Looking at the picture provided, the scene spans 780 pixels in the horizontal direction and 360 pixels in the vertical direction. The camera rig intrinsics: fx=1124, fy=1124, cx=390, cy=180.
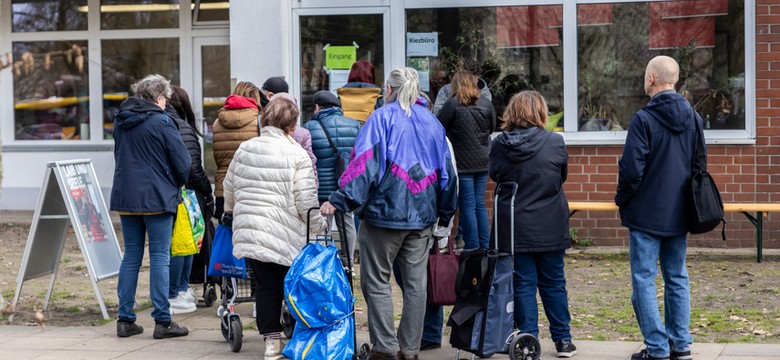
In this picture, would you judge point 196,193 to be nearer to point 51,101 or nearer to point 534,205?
point 534,205

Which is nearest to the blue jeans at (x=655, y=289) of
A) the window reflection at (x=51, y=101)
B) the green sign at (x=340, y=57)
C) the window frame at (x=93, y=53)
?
the green sign at (x=340, y=57)

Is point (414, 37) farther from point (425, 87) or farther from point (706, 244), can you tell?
point (706, 244)

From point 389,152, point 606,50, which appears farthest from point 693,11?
point 389,152

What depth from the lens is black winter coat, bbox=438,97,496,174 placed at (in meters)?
10.2

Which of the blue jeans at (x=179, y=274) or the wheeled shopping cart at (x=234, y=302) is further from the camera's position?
the blue jeans at (x=179, y=274)

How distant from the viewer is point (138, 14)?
584 inches

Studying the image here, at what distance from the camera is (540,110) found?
6895mm

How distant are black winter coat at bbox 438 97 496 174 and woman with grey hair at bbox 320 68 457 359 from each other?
3333 mm

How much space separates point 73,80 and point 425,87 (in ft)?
18.1

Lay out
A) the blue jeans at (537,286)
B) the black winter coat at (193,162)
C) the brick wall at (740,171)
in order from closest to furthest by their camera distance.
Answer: the blue jeans at (537,286) → the black winter coat at (193,162) → the brick wall at (740,171)

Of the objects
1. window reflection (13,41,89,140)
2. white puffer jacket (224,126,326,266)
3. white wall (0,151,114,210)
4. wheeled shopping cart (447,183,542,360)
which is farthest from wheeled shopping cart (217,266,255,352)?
window reflection (13,41,89,140)

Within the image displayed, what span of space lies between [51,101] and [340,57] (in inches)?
195

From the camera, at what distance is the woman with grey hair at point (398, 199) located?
6598 millimetres

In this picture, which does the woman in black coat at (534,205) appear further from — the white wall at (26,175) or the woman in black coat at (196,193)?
the white wall at (26,175)
